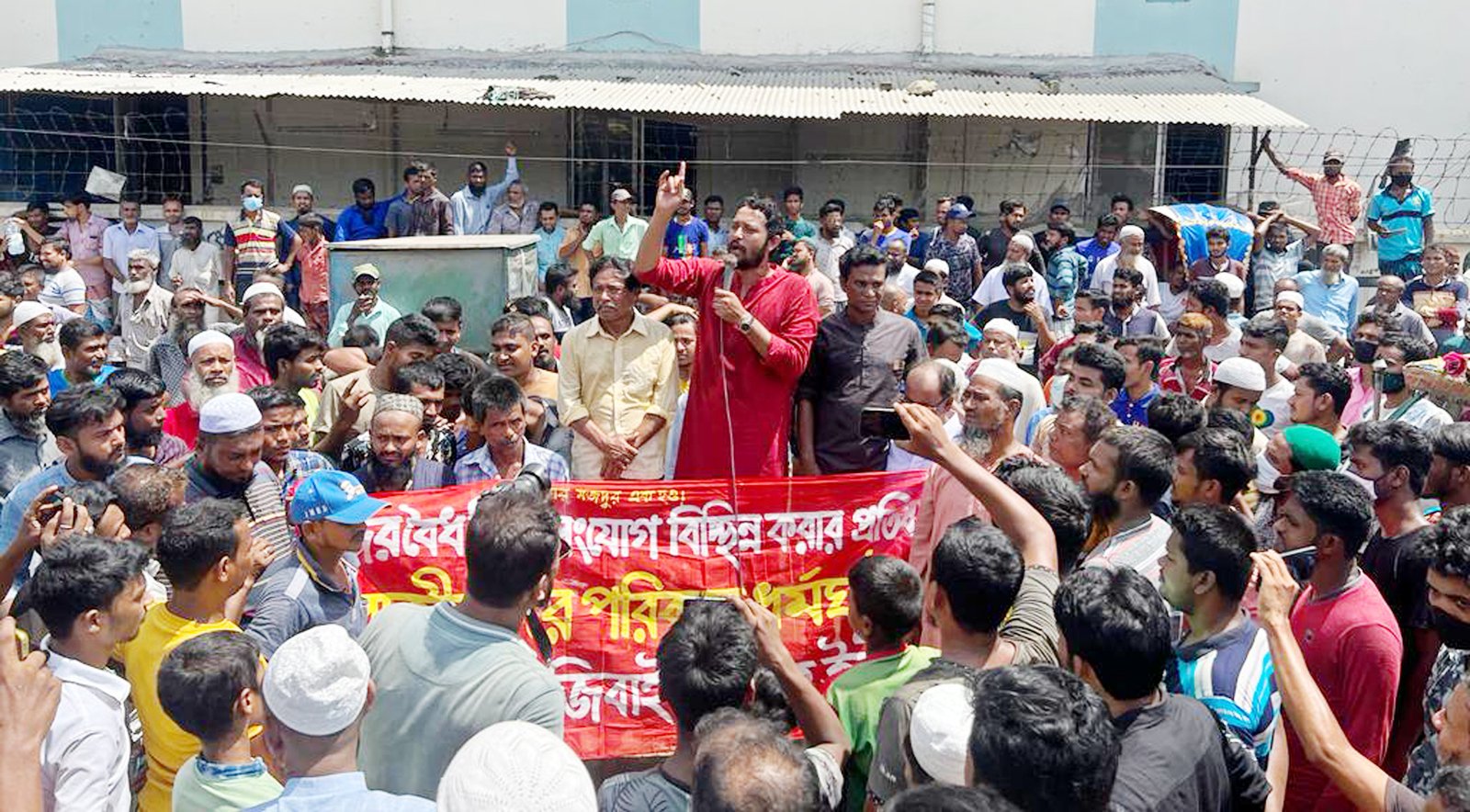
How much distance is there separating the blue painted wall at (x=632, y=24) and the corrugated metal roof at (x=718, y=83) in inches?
8.8

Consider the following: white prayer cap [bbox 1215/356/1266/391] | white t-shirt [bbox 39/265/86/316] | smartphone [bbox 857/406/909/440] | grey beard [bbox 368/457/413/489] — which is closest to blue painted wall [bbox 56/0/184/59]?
white t-shirt [bbox 39/265/86/316]

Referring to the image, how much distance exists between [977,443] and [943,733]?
8.36 feet

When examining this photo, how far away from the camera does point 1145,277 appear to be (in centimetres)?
1133

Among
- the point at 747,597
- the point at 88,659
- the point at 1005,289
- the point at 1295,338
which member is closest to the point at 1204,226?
the point at 1005,289

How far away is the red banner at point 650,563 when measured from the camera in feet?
15.7

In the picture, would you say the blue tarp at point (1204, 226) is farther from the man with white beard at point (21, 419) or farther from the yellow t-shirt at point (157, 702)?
the yellow t-shirt at point (157, 702)

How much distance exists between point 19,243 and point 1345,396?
41.4 feet

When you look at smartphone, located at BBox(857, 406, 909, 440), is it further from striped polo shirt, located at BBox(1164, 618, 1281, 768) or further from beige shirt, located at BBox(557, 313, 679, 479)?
beige shirt, located at BBox(557, 313, 679, 479)

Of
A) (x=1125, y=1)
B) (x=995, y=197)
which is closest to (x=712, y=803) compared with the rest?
(x=995, y=197)

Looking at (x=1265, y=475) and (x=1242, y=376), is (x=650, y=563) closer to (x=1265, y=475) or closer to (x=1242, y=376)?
(x=1265, y=475)

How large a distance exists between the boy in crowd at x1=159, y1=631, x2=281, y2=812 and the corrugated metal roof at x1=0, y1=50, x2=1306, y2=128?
11.6m

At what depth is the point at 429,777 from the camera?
10.5 ft

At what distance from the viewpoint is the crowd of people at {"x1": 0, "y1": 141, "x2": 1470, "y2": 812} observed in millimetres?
2791

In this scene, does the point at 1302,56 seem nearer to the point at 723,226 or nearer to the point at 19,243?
the point at 723,226
